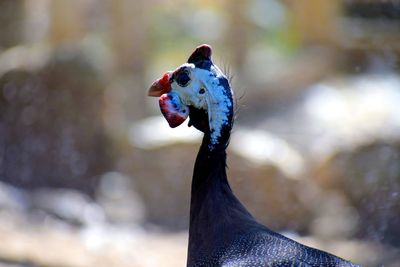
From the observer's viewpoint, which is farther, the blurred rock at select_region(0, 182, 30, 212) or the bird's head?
the blurred rock at select_region(0, 182, 30, 212)

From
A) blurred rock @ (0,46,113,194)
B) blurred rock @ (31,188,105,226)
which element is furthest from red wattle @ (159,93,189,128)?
blurred rock @ (0,46,113,194)

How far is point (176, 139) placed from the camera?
658 centimetres

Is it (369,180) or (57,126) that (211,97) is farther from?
(57,126)

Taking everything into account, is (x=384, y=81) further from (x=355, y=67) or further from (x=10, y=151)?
(x=10, y=151)

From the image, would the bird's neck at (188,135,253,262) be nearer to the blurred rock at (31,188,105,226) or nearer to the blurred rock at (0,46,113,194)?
the blurred rock at (31,188,105,226)

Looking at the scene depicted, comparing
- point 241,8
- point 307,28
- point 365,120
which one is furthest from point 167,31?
point 365,120

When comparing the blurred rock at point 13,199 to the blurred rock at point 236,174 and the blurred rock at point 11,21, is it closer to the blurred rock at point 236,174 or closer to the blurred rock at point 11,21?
the blurred rock at point 236,174

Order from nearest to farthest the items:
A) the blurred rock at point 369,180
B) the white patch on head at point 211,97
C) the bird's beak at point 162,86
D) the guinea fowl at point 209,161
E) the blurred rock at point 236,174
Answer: the guinea fowl at point 209,161
the white patch on head at point 211,97
the bird's beak at point 162,86
the blurred rock at point 369,180
the blurred rock at point 236,174

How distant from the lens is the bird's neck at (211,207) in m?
3.13

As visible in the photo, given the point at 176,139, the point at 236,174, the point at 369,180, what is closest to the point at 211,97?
the point at 369,180

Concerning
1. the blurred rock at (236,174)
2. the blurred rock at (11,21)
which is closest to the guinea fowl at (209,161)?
the blurred rock at (236,174)

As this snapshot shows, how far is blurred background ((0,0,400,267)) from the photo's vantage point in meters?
5.93

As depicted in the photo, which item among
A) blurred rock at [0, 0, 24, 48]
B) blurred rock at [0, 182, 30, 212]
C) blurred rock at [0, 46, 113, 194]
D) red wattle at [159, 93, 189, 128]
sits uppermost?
blurred rock at [0, 0, 24, 48]

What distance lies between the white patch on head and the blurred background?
199 centimetres
